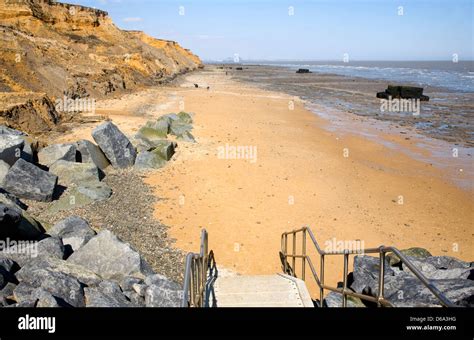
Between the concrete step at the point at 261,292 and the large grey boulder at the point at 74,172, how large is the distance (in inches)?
289

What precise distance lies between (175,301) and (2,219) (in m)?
4.01

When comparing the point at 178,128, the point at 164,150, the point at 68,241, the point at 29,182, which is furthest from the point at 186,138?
the point at 68,241

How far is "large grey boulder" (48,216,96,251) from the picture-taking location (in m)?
8.78

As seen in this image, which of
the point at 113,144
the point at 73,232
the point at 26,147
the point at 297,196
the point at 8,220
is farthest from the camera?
the point at 113,144

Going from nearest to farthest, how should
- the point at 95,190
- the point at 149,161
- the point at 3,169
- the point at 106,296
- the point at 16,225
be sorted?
the point at 106,296 → the point at 16,225 → the point at 3,169 → the point at 95,190 → the point at 149,161

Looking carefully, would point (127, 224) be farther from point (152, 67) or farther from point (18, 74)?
point (152, 67)

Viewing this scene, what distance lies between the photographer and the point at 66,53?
34.2m

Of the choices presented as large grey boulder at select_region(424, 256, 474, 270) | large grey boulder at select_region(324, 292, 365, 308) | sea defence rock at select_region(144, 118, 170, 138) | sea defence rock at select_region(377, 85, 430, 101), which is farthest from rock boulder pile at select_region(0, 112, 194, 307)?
sea defence rock at select_region(377, 85, 430, 101)

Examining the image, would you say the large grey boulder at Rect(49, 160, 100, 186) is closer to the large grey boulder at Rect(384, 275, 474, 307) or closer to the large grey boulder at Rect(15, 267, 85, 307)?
the large grey boulder at Rect(15, 267, 85, 307)

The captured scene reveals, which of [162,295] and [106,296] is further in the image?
[162,295]

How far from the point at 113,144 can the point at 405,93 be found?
37.3m

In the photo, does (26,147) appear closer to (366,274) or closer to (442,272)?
(366,274)

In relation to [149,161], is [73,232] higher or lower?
lower

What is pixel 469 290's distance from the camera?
6.17 m
